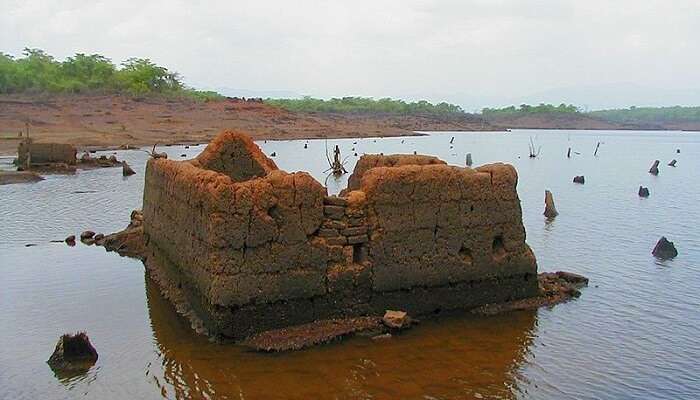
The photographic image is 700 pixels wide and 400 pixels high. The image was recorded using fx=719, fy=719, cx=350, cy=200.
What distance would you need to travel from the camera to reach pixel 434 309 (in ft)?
40.6

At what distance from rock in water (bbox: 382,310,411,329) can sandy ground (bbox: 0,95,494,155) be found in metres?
37.7

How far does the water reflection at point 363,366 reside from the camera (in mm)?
9633

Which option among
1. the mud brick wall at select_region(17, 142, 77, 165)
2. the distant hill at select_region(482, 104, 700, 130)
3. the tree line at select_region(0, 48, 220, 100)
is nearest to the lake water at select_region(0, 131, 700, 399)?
the mud brick wall at select_region(17, 142, 77, 165)

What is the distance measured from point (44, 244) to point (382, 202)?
10865mm

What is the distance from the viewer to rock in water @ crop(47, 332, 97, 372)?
10.3 meters

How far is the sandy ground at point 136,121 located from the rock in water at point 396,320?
3775 cm

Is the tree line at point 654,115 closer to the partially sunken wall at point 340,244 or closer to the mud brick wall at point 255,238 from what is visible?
the partially sunken wall at point 340,244

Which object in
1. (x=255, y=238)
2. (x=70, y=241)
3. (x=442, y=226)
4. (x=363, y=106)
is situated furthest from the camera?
(x=363, y=106)

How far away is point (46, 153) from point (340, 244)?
28916 millimetres

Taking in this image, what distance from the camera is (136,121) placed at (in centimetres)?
6044

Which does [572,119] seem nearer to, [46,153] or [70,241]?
[46,153]

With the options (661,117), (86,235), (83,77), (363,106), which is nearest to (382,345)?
(86,235)

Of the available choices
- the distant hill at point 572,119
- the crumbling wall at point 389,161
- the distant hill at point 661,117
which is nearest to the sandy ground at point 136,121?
the crumbling wall at point 389,161

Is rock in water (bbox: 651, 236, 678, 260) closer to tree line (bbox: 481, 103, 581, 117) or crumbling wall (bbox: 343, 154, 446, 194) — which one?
crumbling wall (bbox: 343, 154, 446, 194)
